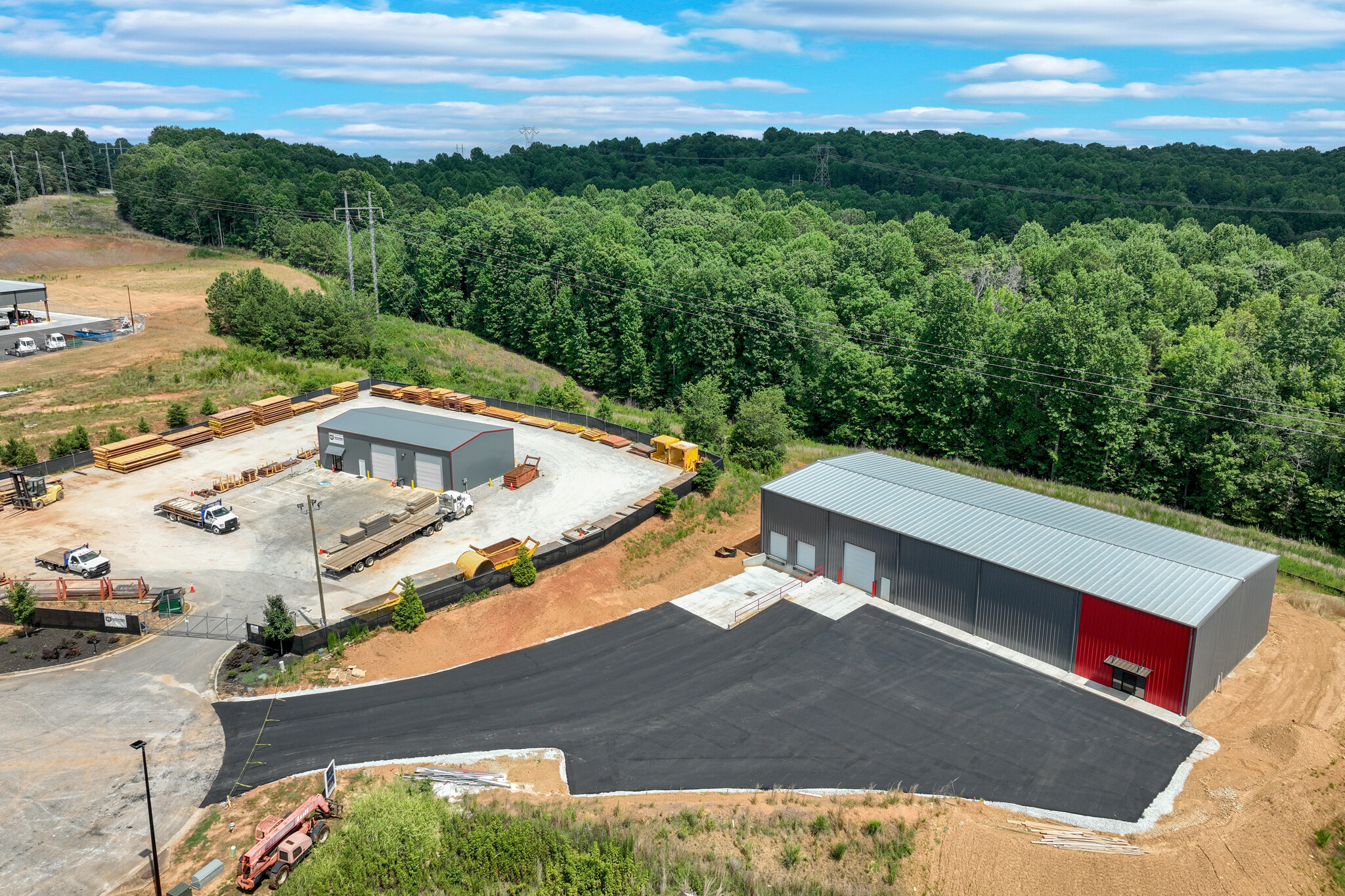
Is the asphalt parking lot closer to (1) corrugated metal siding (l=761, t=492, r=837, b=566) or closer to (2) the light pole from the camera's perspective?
(2) the light pole

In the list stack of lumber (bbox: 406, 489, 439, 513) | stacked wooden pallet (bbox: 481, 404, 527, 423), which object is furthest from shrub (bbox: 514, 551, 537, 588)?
stacked wooden pallet (bbox: 481, 404, 527, 423)

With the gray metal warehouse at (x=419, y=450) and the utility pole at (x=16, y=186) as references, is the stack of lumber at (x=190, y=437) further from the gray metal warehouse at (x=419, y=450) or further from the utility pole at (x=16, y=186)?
the utility pole at (x=16, y=186)

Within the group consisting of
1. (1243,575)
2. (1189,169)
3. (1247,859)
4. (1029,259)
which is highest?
(1189,169)

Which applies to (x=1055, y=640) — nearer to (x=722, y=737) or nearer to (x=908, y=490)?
(x=908, y=490)

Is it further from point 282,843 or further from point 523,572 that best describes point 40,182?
point 282,843

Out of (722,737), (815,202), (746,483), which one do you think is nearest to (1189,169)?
(815,202)

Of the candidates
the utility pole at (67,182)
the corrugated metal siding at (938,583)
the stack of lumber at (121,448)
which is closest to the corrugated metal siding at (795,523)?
the corrugated metal siding at (938,583)
